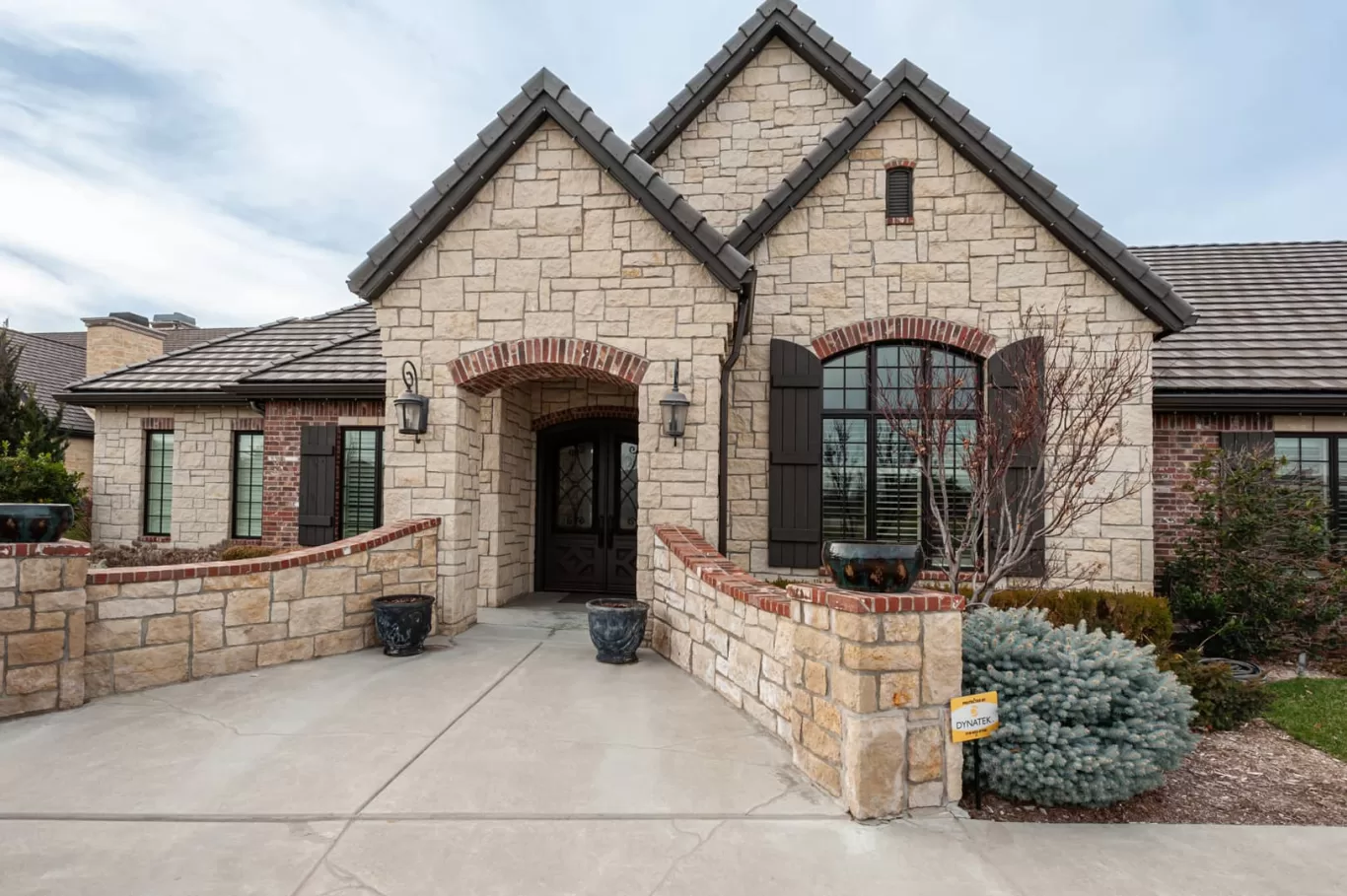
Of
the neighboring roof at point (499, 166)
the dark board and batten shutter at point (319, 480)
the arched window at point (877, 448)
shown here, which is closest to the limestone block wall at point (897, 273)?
the arched window at point (877, 448)

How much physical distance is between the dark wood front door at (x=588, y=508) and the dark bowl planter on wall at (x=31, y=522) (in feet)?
17.6

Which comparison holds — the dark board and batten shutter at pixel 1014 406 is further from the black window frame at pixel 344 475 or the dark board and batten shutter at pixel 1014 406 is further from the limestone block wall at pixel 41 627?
the black window frame at pixel 344 475

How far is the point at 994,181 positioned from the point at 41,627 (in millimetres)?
9881

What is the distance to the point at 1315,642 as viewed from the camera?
7.56 m

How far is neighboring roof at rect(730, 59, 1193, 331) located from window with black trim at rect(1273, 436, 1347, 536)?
236 centimetres

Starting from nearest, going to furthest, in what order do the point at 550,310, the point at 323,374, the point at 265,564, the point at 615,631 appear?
1. the point at 265,564
2. the point at 615,631
3. the point at 550,310
4. the point at 323,374

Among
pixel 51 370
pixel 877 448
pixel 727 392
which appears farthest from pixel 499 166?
pixel 51 370

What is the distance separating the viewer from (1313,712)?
18.9 ft

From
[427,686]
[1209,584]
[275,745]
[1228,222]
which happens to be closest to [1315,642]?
[1209,584]

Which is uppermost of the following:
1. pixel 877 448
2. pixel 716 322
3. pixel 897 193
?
pixel 897 193

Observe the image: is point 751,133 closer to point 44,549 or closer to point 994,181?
point 994,181

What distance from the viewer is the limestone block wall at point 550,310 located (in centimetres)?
695

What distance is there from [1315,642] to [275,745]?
10129mm

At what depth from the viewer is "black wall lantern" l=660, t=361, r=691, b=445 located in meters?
6.69
